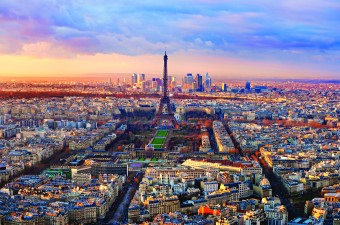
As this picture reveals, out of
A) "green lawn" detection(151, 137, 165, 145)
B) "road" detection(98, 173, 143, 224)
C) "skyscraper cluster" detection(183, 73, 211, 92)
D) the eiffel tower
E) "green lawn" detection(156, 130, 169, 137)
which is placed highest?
"skyscraper cluster" detection(183, 73, 211, 92)

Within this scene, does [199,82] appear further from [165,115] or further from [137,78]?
[165,115]

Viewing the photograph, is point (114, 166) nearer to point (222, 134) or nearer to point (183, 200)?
point (183, 200)

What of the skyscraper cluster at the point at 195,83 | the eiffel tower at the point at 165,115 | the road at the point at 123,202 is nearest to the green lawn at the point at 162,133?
the eiffel tower at the point at 165,115

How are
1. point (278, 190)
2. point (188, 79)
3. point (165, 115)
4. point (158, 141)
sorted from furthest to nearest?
point (188, 79), point (165, 115), point (158, 141), point (278, 190)

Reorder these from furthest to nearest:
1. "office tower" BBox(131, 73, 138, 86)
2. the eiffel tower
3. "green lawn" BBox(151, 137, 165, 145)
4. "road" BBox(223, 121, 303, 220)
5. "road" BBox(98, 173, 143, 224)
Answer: "office tower" BBox(131, 73, 138, 86) < the eiffel tower < "green lawn" BBox(151, 137, 165, 145) < "road" BBox(223, 121, 303, 220) < "road" BBox(98, 173, 143, 224)

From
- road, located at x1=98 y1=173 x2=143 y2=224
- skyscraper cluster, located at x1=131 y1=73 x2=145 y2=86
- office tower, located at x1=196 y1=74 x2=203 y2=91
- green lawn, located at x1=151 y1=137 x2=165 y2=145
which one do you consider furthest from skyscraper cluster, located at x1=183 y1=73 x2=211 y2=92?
road, located at x1=98 y1=173 x2=143 y2=224

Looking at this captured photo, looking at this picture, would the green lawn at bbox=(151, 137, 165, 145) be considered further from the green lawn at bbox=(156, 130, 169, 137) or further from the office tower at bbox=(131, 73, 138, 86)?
the office tower at bbox=(131, 73, 138, 86)

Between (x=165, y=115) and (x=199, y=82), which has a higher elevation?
(x=199, y=82)

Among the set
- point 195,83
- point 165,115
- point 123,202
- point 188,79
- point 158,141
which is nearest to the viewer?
point 123,202

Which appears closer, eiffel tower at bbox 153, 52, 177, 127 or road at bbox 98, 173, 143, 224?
road at bbox 98, 173, 143, 224

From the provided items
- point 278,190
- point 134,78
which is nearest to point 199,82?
point 134,78

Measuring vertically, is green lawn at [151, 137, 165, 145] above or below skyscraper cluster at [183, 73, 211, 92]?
below

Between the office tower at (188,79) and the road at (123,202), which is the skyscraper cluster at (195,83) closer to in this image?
the office tower at (188,79)
